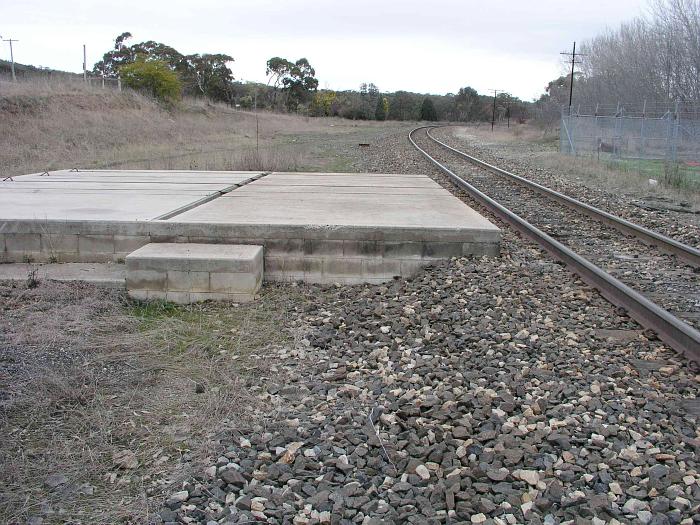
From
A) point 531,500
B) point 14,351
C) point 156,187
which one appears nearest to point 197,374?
point 14,351

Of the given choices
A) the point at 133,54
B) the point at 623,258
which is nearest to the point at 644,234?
the point at 623,258

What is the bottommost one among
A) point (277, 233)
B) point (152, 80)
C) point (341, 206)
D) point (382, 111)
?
point (277, 233)

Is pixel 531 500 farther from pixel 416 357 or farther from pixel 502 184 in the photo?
pixel 502 184

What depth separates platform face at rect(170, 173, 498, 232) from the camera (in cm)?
721

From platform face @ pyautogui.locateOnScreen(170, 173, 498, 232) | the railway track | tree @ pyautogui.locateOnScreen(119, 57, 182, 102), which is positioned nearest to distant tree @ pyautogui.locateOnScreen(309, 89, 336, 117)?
tree @ pyautogui.locateOnScreen(119, 57, 182, 102)

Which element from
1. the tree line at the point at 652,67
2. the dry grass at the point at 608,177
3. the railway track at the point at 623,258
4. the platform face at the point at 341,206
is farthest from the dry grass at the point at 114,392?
the tree line at the point at 652,67

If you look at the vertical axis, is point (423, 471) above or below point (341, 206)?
below

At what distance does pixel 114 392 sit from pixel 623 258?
624 cm

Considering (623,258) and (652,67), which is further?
(652,67)

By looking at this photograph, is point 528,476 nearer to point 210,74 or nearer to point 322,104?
point 210,74

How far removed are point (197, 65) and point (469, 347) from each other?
7880cm

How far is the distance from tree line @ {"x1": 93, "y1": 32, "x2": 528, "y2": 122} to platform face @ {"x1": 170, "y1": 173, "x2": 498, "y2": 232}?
3960cm

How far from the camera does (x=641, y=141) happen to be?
2477 centimetres

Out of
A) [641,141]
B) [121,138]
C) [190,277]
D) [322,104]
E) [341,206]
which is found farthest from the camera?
[322,104]
